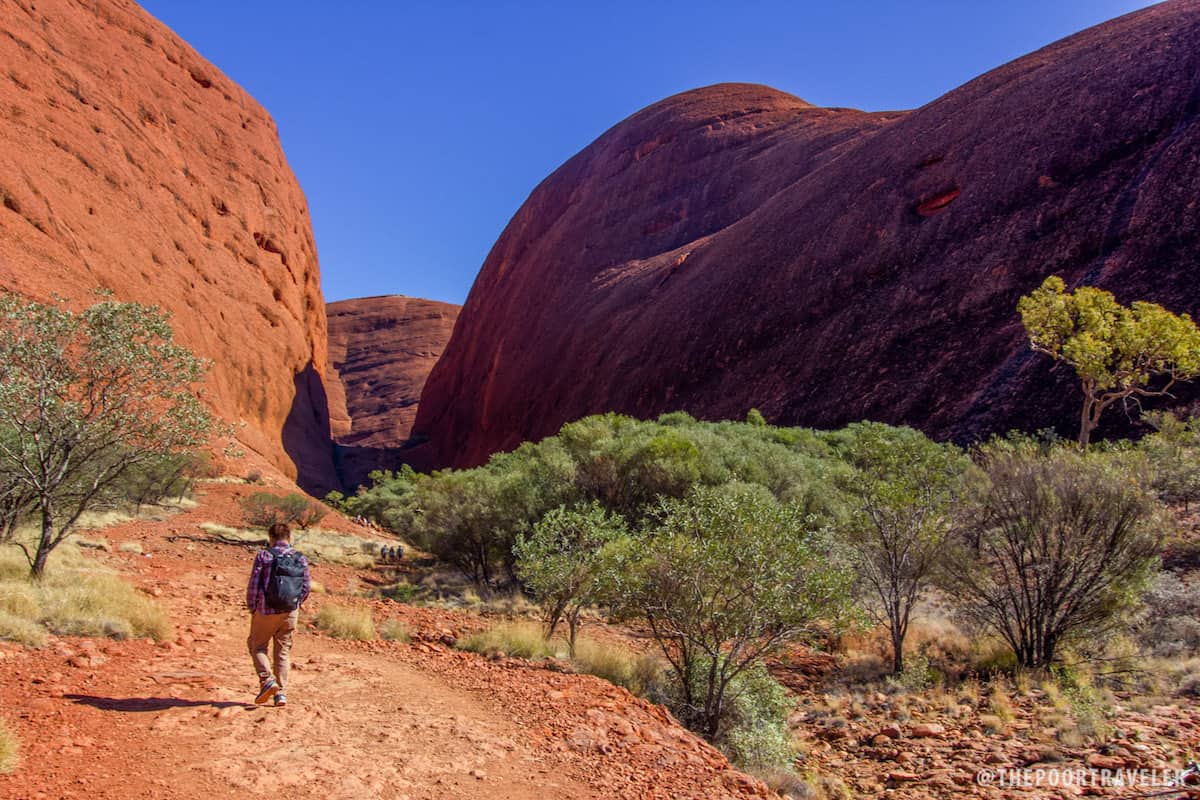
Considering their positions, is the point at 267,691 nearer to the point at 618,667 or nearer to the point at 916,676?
the point at 618,667

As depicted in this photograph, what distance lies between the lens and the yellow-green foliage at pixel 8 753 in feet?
11.4

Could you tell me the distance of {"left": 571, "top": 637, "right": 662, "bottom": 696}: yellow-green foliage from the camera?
7.77 metres

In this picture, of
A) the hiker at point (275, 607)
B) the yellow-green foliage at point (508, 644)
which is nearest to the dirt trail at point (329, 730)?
the hiker at point (275, 607)

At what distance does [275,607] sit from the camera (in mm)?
4988

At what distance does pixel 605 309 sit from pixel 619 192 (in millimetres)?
19189

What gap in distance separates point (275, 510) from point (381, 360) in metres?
74.8

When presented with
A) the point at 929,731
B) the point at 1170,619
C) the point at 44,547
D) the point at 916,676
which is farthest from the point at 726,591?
the point at 44,547

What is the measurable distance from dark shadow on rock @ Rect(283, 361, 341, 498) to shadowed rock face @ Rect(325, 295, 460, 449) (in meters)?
24.1

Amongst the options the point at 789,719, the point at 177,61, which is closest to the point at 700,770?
the point at 789,719

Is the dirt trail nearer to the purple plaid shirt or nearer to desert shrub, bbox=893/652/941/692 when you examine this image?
the purple plaid shirt

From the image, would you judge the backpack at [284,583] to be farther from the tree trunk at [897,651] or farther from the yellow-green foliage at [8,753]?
the tree trunk at [897,651]

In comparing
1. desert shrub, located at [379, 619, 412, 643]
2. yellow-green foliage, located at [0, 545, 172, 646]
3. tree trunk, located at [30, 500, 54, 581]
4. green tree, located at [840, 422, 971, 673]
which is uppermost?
green tree, located at [840, 422, 971, 673]

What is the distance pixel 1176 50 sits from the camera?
88.7 ft

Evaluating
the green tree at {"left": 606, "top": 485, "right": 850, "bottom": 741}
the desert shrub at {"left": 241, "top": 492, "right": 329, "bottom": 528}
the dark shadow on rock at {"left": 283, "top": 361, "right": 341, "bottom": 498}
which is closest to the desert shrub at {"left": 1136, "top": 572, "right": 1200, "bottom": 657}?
the green tree at {"left": 606, "top": 485, "right": 850, "bottom": 741}
